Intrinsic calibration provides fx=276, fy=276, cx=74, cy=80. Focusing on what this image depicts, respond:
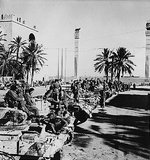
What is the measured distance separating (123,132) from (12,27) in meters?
47.8

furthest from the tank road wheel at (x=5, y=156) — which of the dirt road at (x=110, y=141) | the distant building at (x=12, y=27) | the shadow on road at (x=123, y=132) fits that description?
the distant building at (x=12, y=27)

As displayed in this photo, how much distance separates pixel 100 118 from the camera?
1355cm

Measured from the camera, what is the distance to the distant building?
5428cm

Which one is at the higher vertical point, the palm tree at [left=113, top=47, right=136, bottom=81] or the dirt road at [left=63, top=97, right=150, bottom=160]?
the palm tree at [left=113, top=47, right=136, bottom=81]

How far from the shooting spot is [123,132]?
10289mm

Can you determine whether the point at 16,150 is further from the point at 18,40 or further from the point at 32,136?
the point at 18,40

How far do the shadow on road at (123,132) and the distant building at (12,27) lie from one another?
144 feet

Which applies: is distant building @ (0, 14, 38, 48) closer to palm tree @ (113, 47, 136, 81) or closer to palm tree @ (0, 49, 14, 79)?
palm tree @ (0, 49, 14, 79)

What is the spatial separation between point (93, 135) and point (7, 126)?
4.29 meters

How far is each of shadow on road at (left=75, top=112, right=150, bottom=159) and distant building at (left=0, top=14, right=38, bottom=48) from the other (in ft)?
144

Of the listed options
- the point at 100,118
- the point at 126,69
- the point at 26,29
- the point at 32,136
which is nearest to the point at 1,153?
the point at 32,136

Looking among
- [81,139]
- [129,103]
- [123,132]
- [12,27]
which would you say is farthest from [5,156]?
[12,27]

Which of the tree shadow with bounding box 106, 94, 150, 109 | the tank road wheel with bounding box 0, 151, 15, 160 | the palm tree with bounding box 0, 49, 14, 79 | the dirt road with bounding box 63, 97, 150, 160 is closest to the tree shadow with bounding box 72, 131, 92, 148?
the dirt road with bounding box 63, 97, 150, 160

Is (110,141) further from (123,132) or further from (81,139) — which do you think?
(123,132)
